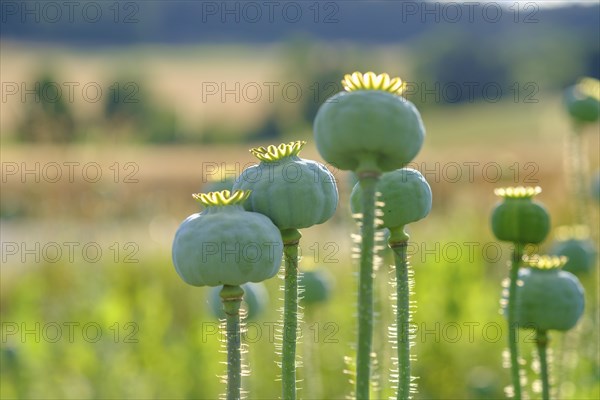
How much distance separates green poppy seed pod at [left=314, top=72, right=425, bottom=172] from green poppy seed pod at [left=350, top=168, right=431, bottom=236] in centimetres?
26

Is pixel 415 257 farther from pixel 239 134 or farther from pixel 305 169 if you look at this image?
pixel 239 134

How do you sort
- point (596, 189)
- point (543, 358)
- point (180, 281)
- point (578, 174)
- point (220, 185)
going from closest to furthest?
point (543, 358) < point (220, 185) < point (578, 174) < point (596, 189) < point (180, 281)

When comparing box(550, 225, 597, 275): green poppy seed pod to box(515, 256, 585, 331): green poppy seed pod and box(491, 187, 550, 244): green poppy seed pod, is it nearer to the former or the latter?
box(515, 256, 585, 331): green poppy seed pod

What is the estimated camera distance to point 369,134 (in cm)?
90

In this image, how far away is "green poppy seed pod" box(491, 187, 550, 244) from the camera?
139 centimetres

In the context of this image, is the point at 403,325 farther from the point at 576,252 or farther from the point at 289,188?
the point at 576,252

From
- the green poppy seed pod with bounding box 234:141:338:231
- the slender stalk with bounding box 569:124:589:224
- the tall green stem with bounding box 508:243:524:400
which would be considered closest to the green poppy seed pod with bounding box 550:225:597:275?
the slender stalk with bounding box 569:124:589:224

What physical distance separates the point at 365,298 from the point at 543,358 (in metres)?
0.71

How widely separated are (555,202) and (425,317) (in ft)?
13.8

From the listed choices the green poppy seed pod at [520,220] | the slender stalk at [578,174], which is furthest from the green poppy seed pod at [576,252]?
the green poppy seed pod at [520,220]

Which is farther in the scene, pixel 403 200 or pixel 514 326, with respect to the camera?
pixel 514 326

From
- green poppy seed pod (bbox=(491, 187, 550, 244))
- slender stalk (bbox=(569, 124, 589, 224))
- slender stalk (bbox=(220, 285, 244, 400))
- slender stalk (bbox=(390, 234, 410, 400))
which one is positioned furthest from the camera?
slender stalk (bbox=(569, 124, 589, 224))

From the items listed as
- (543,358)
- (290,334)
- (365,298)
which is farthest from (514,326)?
(365,298)

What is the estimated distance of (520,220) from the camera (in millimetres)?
1394
